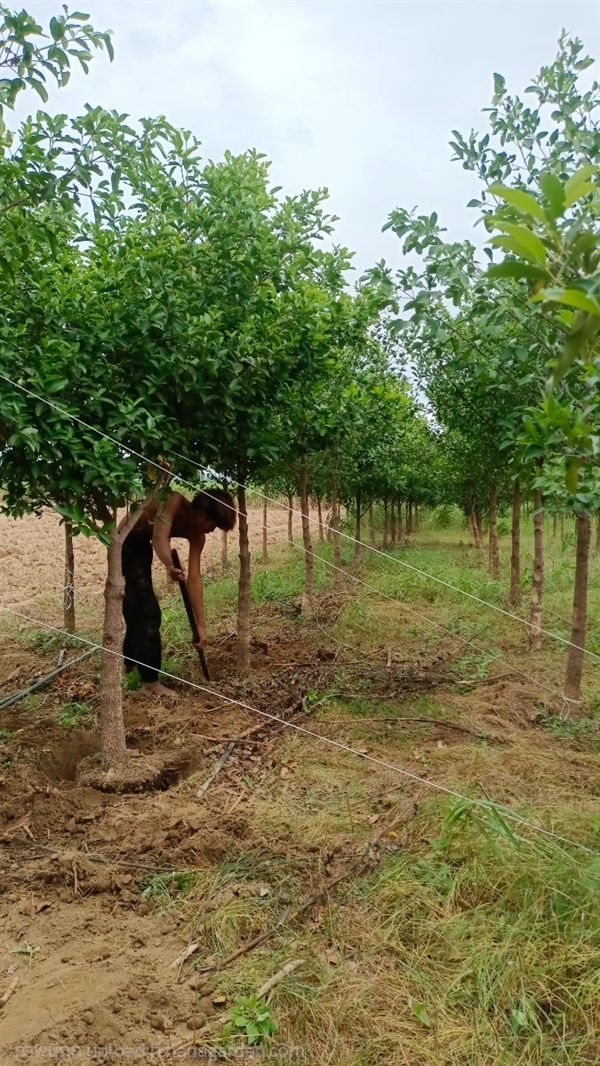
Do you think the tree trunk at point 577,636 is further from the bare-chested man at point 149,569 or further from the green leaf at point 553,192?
the green leaf at point 553,192

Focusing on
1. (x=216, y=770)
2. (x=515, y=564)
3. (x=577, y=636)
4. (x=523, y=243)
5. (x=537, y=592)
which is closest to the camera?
(x=523, y=243)

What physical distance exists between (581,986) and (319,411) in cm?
555

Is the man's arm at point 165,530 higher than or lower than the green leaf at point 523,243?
lower

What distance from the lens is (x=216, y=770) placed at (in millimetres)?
4383

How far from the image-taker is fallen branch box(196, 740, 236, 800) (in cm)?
412

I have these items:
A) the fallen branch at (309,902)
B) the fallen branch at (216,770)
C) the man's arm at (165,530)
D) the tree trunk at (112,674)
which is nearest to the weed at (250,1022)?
the fallen branch at (309,902)

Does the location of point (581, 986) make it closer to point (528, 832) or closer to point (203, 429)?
point (528, 832)

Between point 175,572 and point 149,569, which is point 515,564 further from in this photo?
point 175,572

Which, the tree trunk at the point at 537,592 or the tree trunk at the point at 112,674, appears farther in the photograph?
the tree trunk at the point at 537,592

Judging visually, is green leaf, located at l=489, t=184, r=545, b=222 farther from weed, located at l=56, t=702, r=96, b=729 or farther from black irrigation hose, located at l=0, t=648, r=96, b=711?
black irrigation hose, located at l=0, t=648, r=96, b=711

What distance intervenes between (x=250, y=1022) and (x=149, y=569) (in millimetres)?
4353

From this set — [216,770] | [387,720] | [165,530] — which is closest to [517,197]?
[216,770]

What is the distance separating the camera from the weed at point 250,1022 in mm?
2285

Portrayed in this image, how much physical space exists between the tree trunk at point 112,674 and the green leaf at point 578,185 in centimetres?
387
